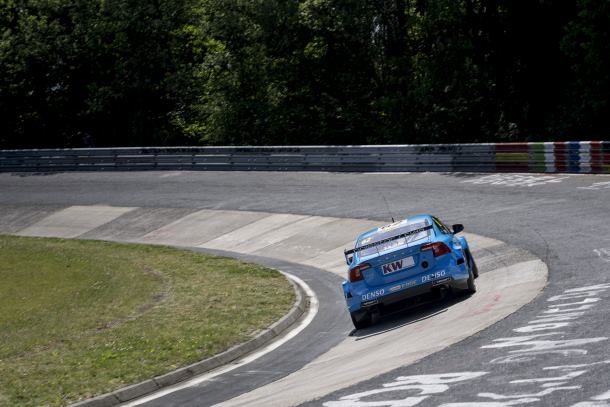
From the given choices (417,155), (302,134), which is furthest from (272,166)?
(302,134)

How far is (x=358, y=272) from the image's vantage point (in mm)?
14445

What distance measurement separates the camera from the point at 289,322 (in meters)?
15.7

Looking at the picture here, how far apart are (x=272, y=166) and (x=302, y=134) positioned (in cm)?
961

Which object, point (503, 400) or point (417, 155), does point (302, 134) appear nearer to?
point (417, 155)

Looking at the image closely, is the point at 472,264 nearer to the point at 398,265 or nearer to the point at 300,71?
the point at 398,265

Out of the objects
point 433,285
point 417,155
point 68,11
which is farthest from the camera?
point 68,11

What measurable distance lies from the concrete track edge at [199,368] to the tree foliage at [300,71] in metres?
23.5

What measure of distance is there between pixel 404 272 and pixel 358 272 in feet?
2.33

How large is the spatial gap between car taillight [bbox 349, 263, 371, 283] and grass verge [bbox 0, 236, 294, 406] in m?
1.67

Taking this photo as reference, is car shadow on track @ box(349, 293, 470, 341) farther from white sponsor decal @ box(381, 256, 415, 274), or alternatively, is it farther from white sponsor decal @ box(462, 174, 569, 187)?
white sponsor decal @ box(462, 174, 569, 187)

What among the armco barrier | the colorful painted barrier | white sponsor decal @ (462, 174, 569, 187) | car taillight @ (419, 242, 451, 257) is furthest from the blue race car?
the armco barrier

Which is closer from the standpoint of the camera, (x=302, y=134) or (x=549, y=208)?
(x=549, y=208)

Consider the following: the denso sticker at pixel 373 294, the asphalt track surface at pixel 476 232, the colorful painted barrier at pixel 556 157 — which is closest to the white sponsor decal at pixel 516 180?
the asphalt track surface at pixel 476 232

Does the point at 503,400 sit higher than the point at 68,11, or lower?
lower
